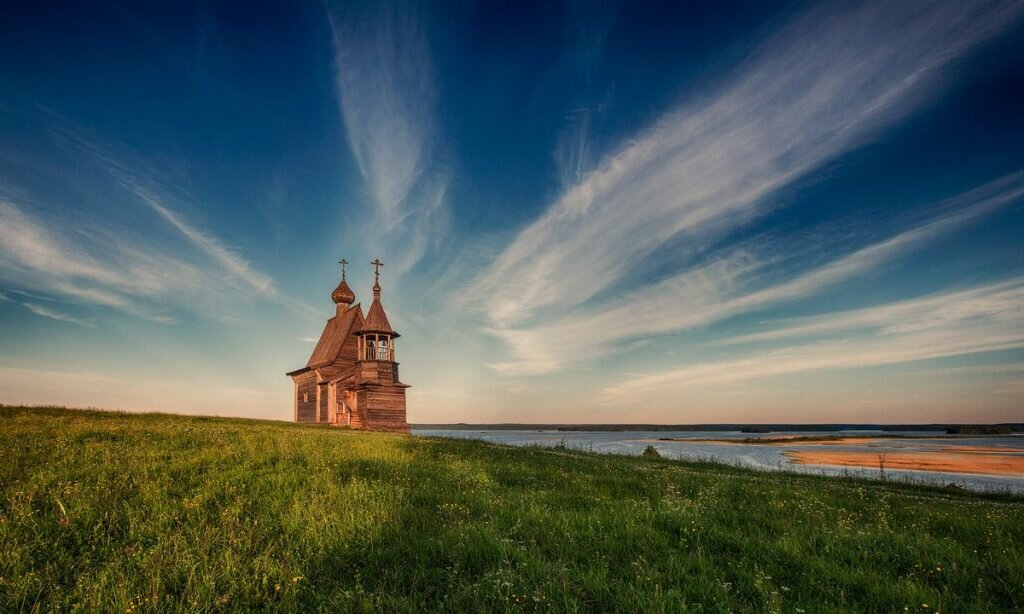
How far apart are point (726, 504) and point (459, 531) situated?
6.05 m

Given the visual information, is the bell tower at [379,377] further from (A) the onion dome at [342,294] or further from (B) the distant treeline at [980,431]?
(B) the distant treeline at [980,431]

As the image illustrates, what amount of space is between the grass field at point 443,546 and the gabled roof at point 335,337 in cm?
4013

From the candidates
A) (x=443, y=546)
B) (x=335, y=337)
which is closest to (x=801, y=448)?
(x=335, y=337)

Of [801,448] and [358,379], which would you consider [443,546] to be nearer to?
[358,379]

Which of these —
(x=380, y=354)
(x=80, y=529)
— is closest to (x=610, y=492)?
(x=80, y=529)

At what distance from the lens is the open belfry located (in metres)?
43.7

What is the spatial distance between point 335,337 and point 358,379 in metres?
10.5

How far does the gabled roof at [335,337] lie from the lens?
50312 millimetres

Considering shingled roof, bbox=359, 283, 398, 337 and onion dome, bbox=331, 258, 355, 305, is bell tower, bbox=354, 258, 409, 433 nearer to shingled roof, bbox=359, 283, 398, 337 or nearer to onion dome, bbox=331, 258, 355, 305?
shingled roof, bbox=359, 283, 398, 337

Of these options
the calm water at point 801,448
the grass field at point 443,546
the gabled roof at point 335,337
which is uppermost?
the gabled roof at point 335,337

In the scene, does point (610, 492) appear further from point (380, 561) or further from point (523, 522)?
point (380, 561)

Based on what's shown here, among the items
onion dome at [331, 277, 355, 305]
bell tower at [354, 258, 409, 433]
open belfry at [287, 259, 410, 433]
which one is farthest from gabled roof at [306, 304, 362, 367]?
bell tower at [354, 258, 409, 433]

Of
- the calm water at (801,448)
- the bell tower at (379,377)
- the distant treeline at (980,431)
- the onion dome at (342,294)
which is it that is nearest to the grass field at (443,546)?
the calm water at (801,448)

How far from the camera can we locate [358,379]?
44.4 metres
